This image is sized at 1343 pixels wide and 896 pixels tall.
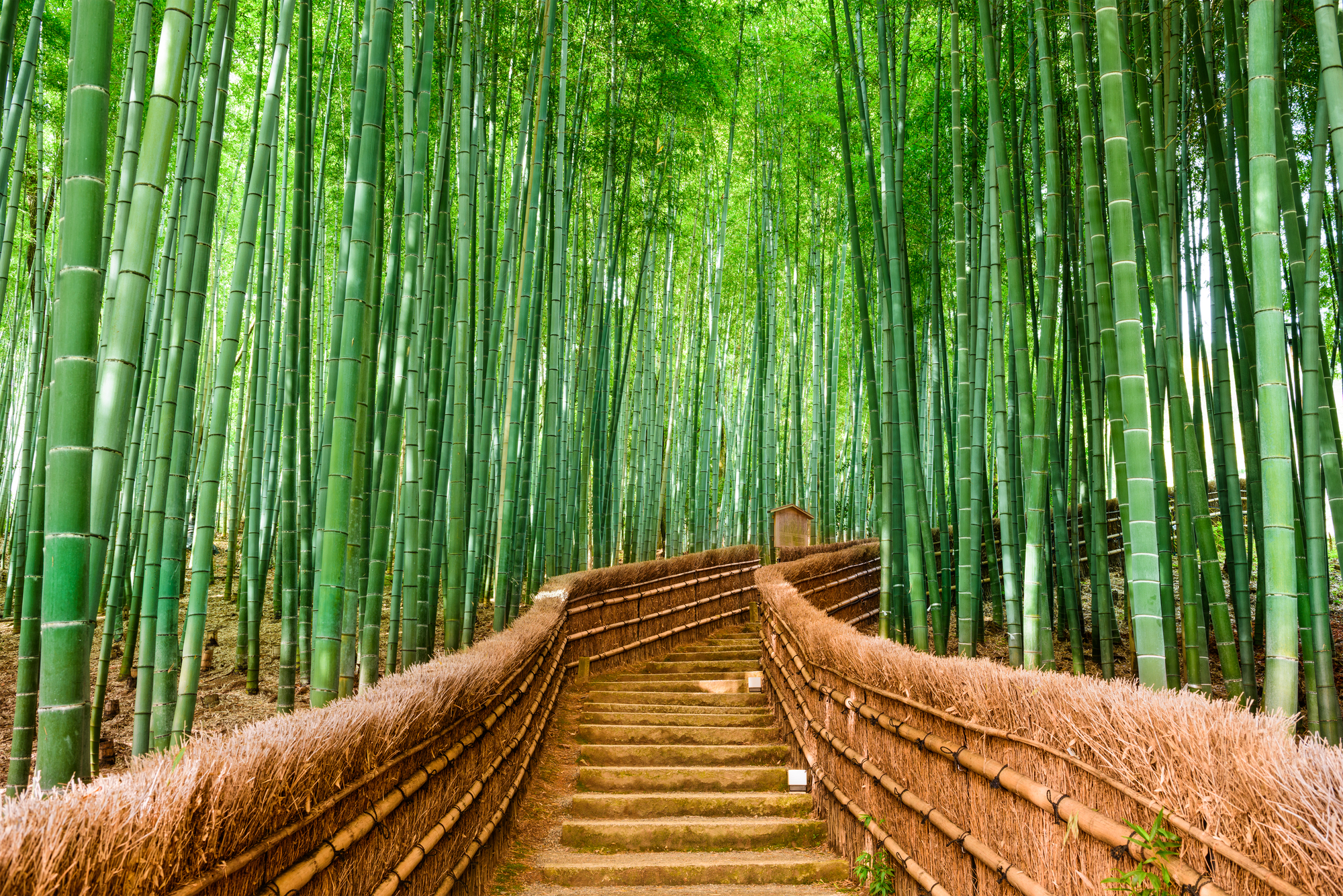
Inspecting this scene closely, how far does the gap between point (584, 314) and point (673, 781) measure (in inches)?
126

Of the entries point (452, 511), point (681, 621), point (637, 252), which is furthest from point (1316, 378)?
point (637, 252)

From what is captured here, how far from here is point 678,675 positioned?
5094mm

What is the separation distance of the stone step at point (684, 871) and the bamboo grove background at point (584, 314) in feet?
3.11

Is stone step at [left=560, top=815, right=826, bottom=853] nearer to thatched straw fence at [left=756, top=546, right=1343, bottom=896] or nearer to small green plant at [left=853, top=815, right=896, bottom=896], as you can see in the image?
thatched straw fence at [left=756, top=546, right=1343, bottom=896]

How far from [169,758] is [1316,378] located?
9.04ft

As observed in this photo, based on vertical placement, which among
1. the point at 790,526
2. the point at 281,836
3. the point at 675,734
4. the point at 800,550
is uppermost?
the point at 790,526

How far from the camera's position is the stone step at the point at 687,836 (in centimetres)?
305

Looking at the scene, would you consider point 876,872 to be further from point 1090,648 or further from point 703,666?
point 1090,648

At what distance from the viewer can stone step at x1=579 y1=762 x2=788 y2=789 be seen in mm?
3514

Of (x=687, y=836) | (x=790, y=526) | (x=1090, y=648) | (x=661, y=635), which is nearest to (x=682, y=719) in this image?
(x=687, y=836)

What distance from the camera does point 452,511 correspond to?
12.2 feet

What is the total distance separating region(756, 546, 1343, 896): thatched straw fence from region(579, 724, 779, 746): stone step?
2.51 feet

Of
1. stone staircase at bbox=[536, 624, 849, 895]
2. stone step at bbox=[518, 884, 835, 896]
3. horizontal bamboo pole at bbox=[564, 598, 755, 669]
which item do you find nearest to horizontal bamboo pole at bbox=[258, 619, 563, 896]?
stone step at bbox=[518, 884, 835, 896]

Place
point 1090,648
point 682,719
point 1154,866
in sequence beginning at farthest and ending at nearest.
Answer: point 1090,648 → point 682,719 → point 1154,866
